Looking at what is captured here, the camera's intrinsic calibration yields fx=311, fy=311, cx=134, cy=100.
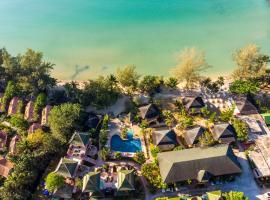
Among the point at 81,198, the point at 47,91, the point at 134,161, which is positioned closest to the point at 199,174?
the point at 134,161

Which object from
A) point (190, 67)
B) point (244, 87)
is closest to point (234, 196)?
point (244, 87)

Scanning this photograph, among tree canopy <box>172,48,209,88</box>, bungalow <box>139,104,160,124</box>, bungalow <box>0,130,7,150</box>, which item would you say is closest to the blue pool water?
bungalow <box>139,104,160,124</box>

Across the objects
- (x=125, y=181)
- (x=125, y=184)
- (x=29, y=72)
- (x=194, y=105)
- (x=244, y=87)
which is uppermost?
(x=29, y=72)

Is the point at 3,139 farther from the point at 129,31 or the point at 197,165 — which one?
the point at 129,31

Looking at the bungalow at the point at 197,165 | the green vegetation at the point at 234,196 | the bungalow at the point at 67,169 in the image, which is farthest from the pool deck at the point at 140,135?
the green vegetation at the point at 234,196

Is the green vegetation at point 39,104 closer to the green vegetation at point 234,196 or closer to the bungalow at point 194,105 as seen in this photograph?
the bungalow at point 194,105

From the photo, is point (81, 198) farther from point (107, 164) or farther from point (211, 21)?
point (211, 21)

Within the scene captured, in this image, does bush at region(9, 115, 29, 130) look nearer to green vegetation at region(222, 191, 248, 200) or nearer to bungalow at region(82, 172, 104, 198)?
bungalow at region(82, 172, 104, 198)
